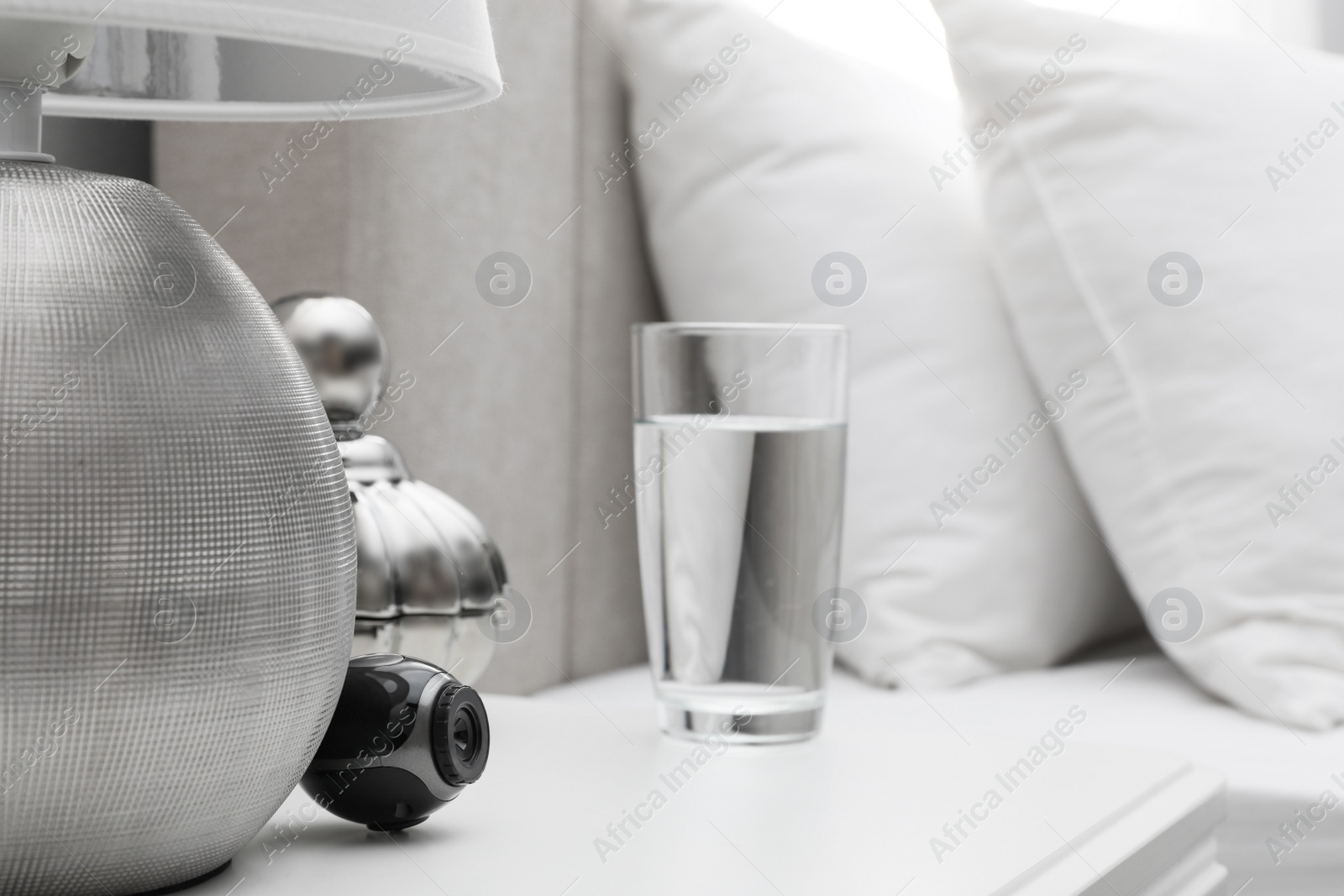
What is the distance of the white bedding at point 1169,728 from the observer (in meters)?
0.80

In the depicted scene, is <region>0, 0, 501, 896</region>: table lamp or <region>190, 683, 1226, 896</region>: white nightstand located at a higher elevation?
<region>0, 0, 501, 896</region>: table lamp

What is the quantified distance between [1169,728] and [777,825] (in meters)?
0.48

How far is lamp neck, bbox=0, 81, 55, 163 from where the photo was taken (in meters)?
0.43

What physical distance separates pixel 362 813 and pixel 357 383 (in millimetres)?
250

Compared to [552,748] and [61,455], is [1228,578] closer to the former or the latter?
[552,748]

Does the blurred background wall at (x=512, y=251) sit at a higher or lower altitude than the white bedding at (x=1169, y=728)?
higher

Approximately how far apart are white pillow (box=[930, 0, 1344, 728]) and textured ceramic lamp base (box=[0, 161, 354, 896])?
2.43 feet

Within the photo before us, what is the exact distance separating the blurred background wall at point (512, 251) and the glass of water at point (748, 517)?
1.02ft

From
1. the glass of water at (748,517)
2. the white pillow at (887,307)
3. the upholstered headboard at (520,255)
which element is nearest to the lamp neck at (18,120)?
the glass of water at (748,517)

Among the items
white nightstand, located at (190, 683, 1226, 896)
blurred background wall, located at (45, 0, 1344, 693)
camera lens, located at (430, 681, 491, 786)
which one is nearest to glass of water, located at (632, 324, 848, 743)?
white nightstand, located at (190, 683, 1226, 896)

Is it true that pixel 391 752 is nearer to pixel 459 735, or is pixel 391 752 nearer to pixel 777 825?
pixel 459 735

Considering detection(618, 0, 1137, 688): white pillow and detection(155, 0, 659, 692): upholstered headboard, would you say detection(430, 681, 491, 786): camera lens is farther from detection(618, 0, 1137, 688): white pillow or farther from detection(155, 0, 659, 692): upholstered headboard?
detection(618, 0, 1137, 688): white pillow

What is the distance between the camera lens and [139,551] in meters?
0.37

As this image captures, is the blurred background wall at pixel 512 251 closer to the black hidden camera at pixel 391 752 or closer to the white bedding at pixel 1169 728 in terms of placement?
the white bedding at pixel 1169 728
